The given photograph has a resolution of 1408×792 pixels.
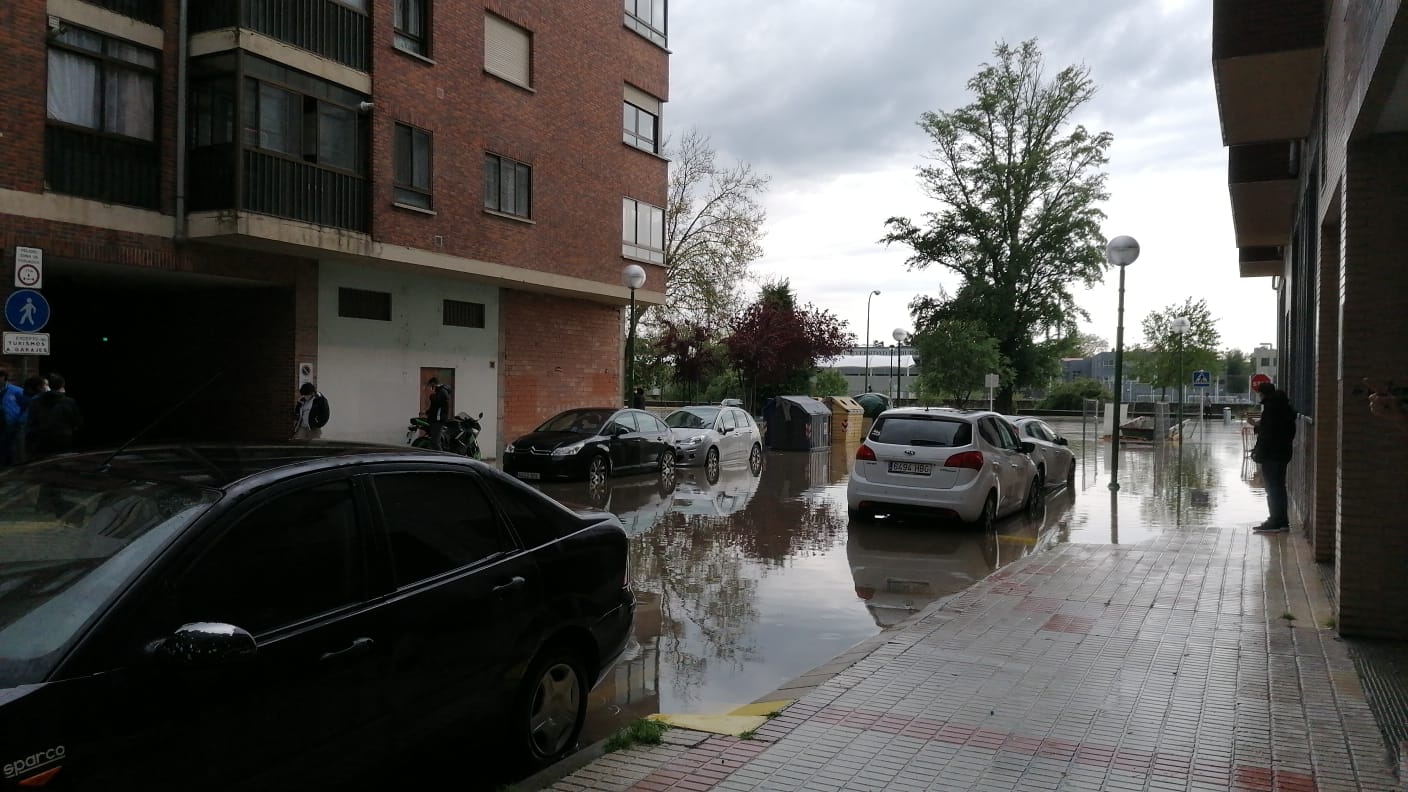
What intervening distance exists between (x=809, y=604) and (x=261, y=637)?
5.89 m

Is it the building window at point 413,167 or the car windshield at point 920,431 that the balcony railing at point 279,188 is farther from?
the car windshield at point 920,431

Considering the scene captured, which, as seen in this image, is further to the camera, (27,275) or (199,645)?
(27,275)

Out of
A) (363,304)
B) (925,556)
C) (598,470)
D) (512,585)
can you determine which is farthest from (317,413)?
(512,585)

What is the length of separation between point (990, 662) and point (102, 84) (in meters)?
15.7

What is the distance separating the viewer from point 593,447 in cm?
1809

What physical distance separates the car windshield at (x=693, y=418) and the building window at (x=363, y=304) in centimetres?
633

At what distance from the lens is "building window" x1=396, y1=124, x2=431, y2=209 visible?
66.6ft

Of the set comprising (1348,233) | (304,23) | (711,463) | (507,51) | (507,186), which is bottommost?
(711,463)

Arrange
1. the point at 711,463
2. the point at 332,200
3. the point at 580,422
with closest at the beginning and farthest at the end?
the point at 332,200 < the point at 580,422 < the point at 711,463

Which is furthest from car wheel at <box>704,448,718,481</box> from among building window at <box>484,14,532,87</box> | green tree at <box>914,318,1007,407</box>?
green tree at <box>914,318,1007,407</box>

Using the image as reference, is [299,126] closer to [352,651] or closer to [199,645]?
[352,651]

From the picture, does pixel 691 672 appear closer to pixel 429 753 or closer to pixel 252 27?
pixel 429 753

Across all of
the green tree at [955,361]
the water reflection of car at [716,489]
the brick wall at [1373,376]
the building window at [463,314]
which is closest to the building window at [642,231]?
the building window at [463,314]

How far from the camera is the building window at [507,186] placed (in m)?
22.6
